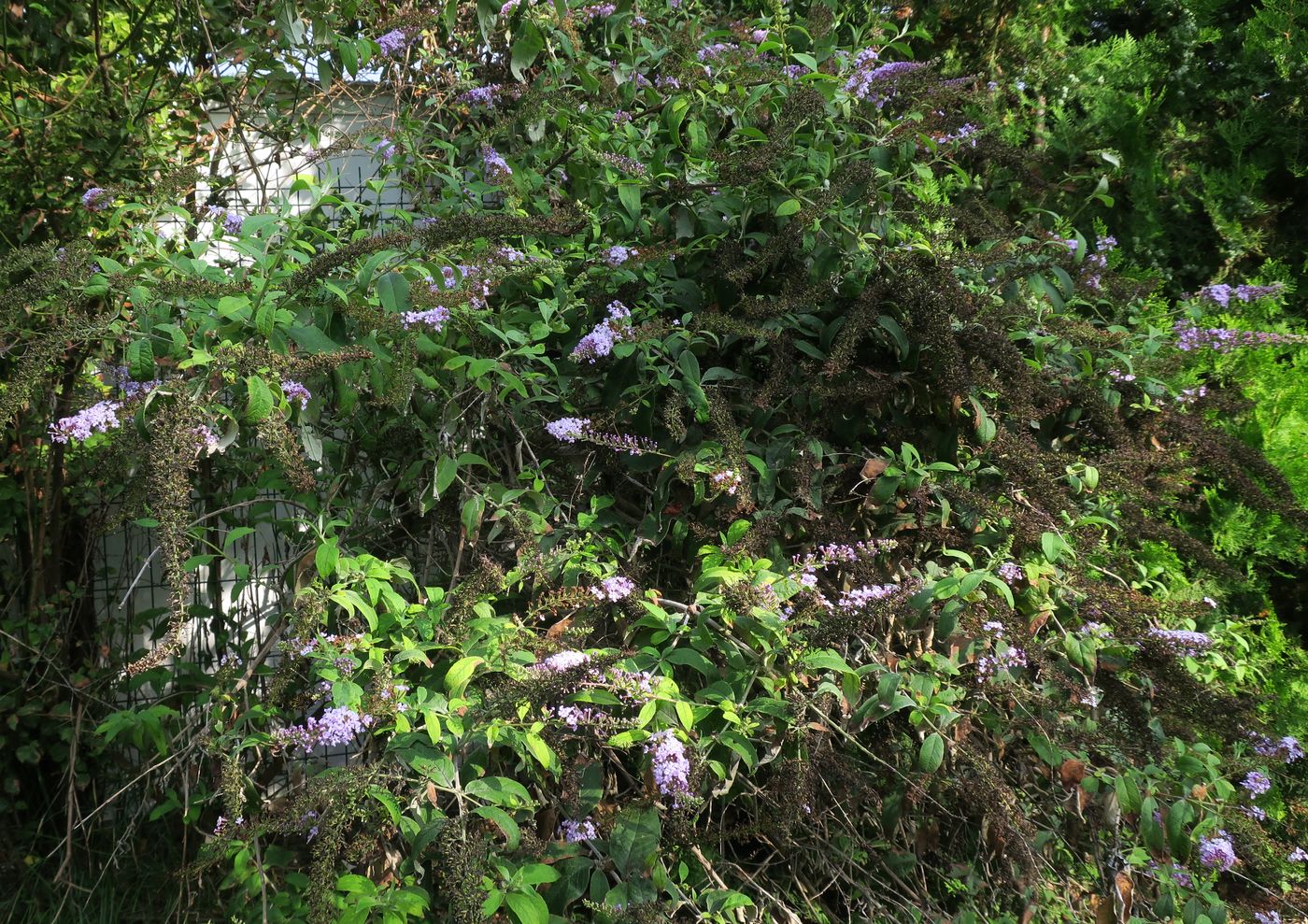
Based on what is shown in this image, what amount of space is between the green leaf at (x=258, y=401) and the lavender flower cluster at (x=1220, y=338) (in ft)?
7.92

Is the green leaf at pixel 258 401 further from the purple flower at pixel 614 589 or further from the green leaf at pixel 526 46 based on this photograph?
the green leaf at pixel 526 46

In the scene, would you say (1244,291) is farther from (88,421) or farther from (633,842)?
(88,421)

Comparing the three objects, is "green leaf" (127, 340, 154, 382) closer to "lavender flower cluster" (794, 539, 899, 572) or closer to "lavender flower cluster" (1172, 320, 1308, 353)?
"lavender flower cluster" (794, 539, 899, 572)

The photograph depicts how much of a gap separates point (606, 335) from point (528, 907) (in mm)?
1206

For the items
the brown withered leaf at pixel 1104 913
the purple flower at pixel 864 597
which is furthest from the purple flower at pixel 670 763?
the brown withered leaf at pixel 1104 913

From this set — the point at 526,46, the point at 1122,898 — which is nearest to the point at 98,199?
the point at 526,46

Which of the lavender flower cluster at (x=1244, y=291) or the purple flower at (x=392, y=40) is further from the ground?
the purple flower at (x=392, y=40)

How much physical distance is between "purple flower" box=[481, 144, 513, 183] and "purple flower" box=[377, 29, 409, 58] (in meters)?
0.41

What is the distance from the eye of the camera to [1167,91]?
3.57 m

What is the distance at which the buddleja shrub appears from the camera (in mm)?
1827

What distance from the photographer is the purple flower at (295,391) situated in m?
1.95

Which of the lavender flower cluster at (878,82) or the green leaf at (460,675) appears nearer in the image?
the green leaf at (460,675)

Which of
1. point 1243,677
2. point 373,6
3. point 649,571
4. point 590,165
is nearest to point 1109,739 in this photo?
point 1243,677

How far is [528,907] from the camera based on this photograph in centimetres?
159
